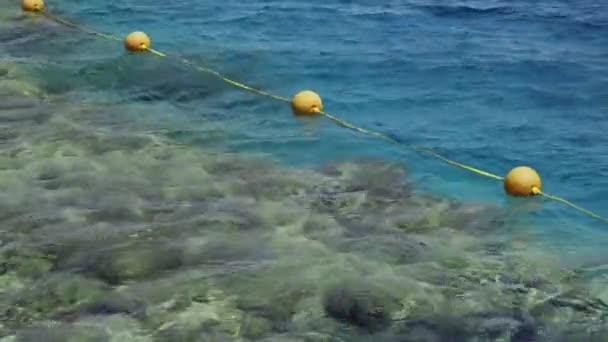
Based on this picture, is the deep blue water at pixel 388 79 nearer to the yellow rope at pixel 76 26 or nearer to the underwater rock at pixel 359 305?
the yellow rope at pixel 76 26

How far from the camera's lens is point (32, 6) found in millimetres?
16500

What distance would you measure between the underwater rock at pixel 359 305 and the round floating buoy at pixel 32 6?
11432 mm

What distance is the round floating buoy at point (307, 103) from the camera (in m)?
11.8

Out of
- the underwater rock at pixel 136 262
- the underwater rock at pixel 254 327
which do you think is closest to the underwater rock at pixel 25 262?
the underwater rock at pixel 136 262

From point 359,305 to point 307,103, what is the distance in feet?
16.6

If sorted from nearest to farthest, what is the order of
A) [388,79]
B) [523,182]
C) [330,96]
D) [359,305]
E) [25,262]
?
[359,305]
[25,262]
[523,182]
[330,96]
[388,79]

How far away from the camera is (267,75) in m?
13.7

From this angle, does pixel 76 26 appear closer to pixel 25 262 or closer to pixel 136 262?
pixel 25 262

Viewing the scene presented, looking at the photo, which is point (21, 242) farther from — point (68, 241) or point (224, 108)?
point (224, 108)

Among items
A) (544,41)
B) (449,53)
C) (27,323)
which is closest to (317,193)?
(27,323)

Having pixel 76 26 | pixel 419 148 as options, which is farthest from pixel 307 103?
pixel 76 26

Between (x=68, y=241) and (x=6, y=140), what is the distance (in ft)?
9.83

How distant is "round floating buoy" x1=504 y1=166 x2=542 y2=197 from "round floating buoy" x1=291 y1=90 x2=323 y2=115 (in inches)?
130

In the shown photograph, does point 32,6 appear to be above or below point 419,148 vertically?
above
